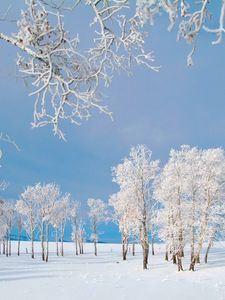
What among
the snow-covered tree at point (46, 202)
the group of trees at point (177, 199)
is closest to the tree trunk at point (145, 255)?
the group of trees at point (177, 199)

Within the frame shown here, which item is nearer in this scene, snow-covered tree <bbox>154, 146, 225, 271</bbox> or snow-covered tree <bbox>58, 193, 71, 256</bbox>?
snow-covered tree <bbox>154, 146, 225, 271</bbox>

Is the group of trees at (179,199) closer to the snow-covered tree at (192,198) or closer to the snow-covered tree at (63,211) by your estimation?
the snow-covered tree at (192,198)

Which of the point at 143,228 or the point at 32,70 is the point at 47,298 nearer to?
the point at 32,70

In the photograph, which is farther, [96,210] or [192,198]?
[96,210]

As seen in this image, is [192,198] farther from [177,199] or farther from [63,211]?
[63,211]

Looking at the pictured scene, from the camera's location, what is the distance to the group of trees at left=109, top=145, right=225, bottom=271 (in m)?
31.5

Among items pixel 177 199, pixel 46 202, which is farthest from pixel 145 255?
pixel 46 202

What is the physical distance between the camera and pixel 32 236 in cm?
5438

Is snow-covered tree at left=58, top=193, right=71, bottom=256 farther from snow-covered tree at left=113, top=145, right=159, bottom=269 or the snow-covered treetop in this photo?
snow-covered tree at left=113, top=145, right=159, bottom=269

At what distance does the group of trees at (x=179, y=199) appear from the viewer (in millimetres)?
31531

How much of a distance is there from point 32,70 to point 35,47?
0.34 m

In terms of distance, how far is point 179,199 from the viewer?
1281 inches

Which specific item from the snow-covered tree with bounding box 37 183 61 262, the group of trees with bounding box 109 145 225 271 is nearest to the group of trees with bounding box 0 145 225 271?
the group of trees with bounding box 109 145 225 271

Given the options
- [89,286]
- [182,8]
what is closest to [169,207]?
[89,286]
